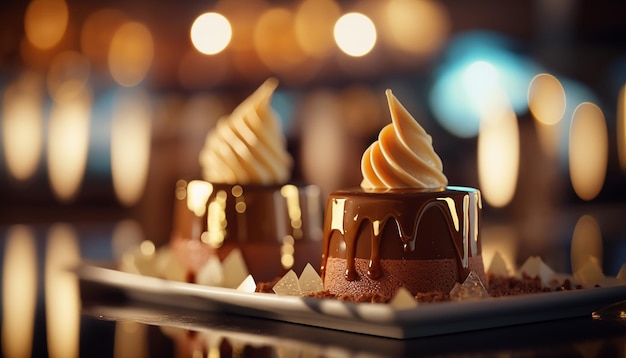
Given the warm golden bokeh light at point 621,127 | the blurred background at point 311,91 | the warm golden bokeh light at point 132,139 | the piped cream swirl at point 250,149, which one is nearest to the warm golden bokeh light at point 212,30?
the blurred background at point 311,91

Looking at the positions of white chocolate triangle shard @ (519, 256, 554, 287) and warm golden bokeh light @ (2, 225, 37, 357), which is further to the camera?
white chocolate triangle shard @ (519, 256, 554, 287)

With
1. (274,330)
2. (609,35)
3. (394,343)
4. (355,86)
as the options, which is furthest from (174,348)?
(355,86)

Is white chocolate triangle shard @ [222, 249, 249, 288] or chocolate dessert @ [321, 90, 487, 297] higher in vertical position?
chocolate dessert @ [321, 90, 487, 297]

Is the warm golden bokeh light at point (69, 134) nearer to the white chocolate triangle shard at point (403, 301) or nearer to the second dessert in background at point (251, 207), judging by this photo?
the second dessert in background at point (251, 207)

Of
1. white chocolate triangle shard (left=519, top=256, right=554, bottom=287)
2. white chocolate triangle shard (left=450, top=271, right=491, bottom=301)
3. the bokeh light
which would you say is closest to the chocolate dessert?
white chocolate triangle shard (left=450, top=271, right=491, bottom=301)

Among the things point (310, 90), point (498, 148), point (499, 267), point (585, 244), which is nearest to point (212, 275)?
point (499, 267)

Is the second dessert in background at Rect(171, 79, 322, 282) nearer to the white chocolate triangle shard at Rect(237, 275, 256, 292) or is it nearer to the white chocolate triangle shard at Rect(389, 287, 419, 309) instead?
the white chocolate triangle shard at Rect(237, 275, 256, 292)

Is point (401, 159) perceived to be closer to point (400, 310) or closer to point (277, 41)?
point (400, 310)
